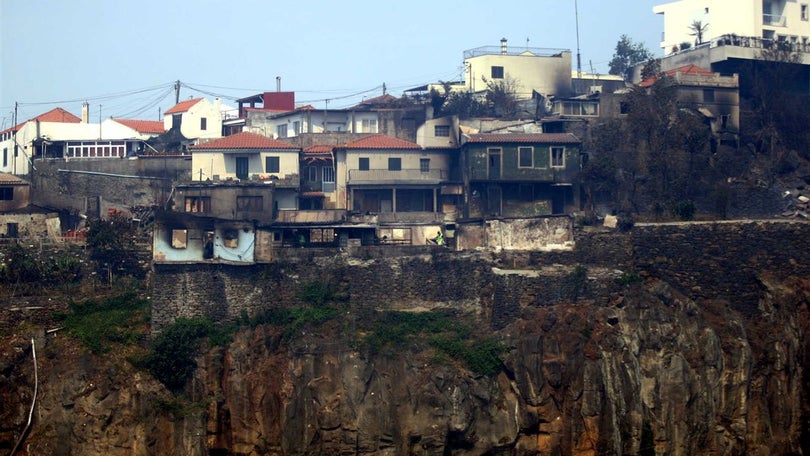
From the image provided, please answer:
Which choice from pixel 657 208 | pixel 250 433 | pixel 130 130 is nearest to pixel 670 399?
pixel 657 208

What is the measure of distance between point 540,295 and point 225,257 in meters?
13.6

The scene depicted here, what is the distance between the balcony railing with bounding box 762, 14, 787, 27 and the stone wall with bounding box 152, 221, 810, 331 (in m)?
20.8

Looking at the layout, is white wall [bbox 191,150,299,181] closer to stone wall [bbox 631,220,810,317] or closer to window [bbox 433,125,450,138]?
window [bbox 433,125,450,138]

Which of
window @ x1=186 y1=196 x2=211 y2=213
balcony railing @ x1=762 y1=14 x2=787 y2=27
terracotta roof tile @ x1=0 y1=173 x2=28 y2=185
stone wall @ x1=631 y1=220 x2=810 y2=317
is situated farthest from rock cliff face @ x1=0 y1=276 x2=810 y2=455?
balcony railing @ x1=762 y1=14 x2=787 y2=27

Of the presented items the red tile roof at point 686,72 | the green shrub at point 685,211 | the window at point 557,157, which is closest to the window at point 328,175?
the window at point 557,157

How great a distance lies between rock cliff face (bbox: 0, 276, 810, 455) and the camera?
49875 millimetres

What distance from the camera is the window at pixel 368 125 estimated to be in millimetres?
71750

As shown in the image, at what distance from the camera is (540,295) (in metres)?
54.5

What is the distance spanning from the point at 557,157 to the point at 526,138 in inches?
69.5

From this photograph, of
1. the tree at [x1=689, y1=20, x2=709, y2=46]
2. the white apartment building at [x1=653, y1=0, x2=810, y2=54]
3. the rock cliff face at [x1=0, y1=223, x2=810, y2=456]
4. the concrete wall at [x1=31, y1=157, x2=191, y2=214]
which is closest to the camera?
the rock cliff face at [x1=0, y1=223, x2=810, y2=456]

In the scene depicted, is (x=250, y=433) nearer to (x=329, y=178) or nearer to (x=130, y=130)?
(x=329, y=178)

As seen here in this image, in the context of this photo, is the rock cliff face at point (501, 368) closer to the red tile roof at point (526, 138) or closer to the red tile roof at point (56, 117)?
the red tile roof at point (526, 138)

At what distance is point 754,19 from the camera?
72688 mm

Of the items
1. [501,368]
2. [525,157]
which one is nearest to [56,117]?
[525,157]
